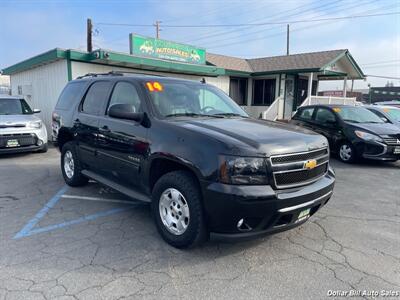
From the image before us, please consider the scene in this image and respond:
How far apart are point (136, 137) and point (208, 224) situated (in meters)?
1.48

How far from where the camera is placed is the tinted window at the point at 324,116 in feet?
29.8

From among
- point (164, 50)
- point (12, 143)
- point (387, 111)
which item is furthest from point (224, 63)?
point (12, 143)

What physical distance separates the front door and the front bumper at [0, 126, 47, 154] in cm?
1462

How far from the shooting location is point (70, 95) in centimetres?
583

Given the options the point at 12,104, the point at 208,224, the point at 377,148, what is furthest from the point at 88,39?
the point at 208,224

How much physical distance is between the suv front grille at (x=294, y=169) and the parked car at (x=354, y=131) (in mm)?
5407

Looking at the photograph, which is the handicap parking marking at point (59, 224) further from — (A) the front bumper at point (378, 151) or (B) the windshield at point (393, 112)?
(B) the windshield at point (393, 112)

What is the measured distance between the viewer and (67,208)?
4730mm

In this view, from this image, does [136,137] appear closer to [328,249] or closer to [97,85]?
[97,85]

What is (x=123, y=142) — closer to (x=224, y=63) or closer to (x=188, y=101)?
(x=188, y=101)

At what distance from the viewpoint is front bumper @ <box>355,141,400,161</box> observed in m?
7.85

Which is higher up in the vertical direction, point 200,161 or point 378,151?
point 200,161

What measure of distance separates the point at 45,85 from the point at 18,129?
14.1 feet

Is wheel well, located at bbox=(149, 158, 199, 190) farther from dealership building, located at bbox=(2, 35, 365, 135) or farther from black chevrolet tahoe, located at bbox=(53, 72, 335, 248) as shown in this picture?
dealership building, located at bbox=(2, 35, 365, 135)
